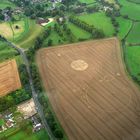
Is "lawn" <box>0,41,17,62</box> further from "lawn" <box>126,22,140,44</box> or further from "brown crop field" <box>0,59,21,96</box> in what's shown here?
"lawn" <box>126,22,140,44</box>

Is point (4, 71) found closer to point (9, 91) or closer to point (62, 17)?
point (9, 91)

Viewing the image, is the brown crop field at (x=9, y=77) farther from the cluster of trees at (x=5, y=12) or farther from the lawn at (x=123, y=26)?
the lawn at (x=123, y=26)

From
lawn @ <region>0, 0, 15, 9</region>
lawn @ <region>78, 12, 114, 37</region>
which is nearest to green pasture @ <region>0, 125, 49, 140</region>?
lawn @ <region>78, 12, 114, 37</region>

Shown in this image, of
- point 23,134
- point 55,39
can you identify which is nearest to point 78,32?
point 55,39

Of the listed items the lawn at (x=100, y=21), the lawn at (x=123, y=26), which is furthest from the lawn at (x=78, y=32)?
the lawn at (x=123, y=26)

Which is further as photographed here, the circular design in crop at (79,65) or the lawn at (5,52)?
the lawn at (5,52)

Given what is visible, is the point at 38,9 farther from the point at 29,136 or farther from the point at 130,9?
the point at 29,136
